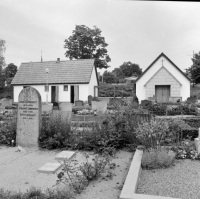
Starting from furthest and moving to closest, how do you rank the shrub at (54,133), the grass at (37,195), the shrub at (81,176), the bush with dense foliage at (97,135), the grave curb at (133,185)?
1. the shrub at (54,133)
2. the bush with dense foliage at (97,135)
3. the shrub at (81,176)
4. the grass at (37,195)
5. the grave curb at (133,185)

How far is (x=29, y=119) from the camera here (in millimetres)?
7117

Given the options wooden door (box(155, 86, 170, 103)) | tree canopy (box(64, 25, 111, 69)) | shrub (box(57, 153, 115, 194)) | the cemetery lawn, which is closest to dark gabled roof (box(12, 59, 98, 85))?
wooden door (box(155, 86, 170, 103))

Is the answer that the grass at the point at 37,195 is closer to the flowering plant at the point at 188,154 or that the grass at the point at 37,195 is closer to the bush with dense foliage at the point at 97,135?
the bush with dense foliage at the point at 97,135

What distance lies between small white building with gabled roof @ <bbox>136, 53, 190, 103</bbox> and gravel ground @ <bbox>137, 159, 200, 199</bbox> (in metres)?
20.7

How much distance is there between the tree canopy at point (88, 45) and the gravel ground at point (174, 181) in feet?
129

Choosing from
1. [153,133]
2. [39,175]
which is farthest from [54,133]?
[153,133]

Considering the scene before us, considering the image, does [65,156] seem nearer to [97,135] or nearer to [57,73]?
[97,135]

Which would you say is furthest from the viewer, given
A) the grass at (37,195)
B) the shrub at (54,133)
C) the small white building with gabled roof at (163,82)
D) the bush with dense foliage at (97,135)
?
the small white building with gabled roof at (163,82)

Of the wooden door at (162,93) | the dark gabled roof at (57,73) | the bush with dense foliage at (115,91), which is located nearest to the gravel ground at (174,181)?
the wooden door at (162,93)

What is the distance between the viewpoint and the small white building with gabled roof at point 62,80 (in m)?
26.6

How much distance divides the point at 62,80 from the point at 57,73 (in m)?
1.67

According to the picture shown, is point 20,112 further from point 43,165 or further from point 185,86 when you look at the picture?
point 185,86

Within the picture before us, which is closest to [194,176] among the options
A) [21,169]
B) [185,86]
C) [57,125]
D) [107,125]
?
[107,125]

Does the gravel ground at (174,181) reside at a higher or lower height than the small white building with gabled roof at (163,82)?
lower
